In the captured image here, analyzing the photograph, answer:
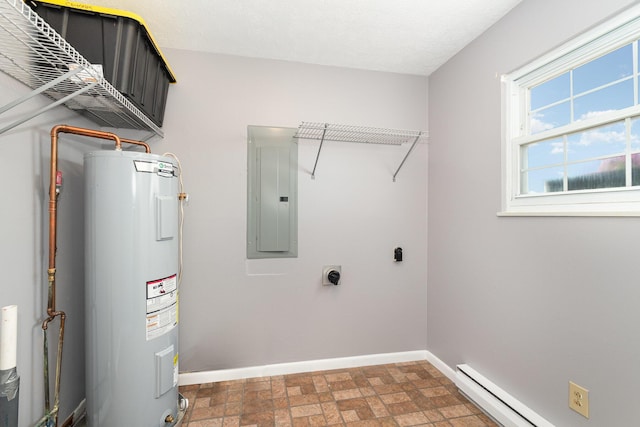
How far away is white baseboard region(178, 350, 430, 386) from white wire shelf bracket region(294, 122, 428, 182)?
1514mm

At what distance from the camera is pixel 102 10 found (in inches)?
52.4

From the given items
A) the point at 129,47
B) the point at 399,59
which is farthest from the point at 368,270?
the point at 129,47

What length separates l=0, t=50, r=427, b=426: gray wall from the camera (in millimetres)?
2055

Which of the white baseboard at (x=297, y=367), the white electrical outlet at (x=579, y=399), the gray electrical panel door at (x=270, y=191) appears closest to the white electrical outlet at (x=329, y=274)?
the gray electrical panel door at (x=270, y=191)

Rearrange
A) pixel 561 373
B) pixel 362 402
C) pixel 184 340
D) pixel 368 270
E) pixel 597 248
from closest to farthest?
pixel 597 248
pixel 561 373
pixel 362 402
pixel 184 340
pixel 368 270

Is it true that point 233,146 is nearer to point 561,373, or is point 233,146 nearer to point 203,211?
point 203,211

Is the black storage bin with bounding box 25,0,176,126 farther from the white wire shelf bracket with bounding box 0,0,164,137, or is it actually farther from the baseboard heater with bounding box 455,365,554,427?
the baseboard heater with bounding box 455,365,554,427

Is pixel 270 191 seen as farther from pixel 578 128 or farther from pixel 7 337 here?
pixel 578 128

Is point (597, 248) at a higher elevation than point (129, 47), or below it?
below

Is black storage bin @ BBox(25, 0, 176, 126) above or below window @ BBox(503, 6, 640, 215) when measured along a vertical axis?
above

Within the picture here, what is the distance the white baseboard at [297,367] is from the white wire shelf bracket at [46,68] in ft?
6.06

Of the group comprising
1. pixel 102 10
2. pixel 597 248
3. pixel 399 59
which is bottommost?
pixel 597 248

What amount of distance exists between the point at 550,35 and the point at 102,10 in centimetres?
226

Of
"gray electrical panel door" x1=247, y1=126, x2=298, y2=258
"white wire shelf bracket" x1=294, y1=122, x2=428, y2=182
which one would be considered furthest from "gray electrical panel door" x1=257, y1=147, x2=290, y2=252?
"white wire shelf bracket" x1=294, y1=122, x2=428, y2=182
